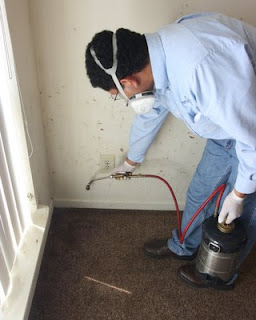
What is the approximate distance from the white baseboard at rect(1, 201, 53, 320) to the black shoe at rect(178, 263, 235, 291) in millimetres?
689

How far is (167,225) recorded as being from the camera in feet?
5.62

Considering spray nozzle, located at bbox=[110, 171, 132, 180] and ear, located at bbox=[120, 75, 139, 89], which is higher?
ear, located at bbox=[120, 75, 139, 89]

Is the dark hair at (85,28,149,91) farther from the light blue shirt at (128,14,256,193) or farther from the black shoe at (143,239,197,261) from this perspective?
the black shoe at (143,239,197,261)

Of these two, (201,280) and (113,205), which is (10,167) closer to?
(113,205)

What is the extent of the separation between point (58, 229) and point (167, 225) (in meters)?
0.62

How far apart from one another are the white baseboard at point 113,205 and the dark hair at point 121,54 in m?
1.00

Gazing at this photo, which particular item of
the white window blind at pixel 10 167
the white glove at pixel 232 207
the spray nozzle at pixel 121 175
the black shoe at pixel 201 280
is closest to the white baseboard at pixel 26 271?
the white window blind at pixel 10 167

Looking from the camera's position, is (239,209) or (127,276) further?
(127,276)

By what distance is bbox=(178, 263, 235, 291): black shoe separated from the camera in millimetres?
1361

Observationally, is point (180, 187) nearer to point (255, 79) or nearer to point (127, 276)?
point (127, 276)

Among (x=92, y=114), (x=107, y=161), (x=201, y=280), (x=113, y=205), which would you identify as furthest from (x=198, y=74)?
(x=113, y=205)

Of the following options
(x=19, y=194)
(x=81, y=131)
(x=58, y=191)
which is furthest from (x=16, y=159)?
(x=58, y=191)

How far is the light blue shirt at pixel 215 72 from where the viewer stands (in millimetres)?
802

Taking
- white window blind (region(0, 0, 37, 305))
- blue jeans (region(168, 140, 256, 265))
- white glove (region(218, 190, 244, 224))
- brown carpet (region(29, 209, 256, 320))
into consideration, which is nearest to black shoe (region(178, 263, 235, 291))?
brown carpet (region(29, 209, 256, 320))
